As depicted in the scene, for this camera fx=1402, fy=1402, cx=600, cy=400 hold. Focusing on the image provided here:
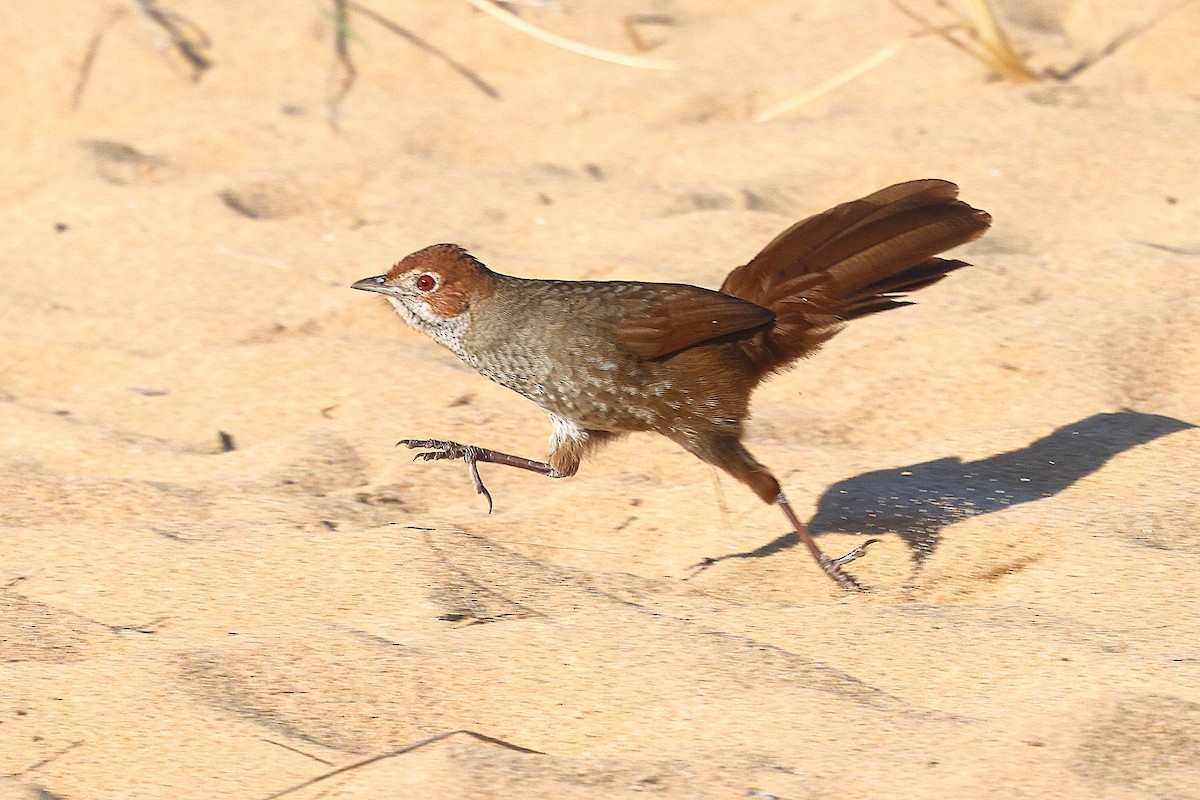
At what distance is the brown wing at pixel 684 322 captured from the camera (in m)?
3.56

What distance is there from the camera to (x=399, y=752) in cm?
251

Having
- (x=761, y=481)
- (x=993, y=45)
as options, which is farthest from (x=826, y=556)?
(x=993, y=45)

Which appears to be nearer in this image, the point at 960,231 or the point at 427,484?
the point at 960,231

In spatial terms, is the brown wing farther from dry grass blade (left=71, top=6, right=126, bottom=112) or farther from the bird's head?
dry grass blade (left=71, top=6, right=126, bottom=112)

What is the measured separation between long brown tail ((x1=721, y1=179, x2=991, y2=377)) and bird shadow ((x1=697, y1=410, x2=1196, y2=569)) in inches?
17.9

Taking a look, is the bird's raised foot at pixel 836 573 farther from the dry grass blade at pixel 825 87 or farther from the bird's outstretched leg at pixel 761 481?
the dry grass blade at pixel 825 87

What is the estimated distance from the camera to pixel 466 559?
3.41 metres

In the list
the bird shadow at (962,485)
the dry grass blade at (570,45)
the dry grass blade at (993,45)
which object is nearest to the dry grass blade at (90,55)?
the dry grass blade at (570,45)

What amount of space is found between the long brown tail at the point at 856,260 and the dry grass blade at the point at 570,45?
3086mm

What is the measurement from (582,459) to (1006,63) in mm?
3403

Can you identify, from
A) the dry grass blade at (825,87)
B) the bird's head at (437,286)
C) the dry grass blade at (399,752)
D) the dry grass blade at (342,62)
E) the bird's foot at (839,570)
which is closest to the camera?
the dry grass blade at (399,752)

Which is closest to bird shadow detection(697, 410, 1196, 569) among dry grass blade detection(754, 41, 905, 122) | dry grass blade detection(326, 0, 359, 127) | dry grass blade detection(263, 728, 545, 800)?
dry grass blade detection(263, 728, 545, 800)

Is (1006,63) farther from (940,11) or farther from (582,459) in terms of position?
(582,459)

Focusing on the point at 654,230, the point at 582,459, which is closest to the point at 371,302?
the point at 654,230
